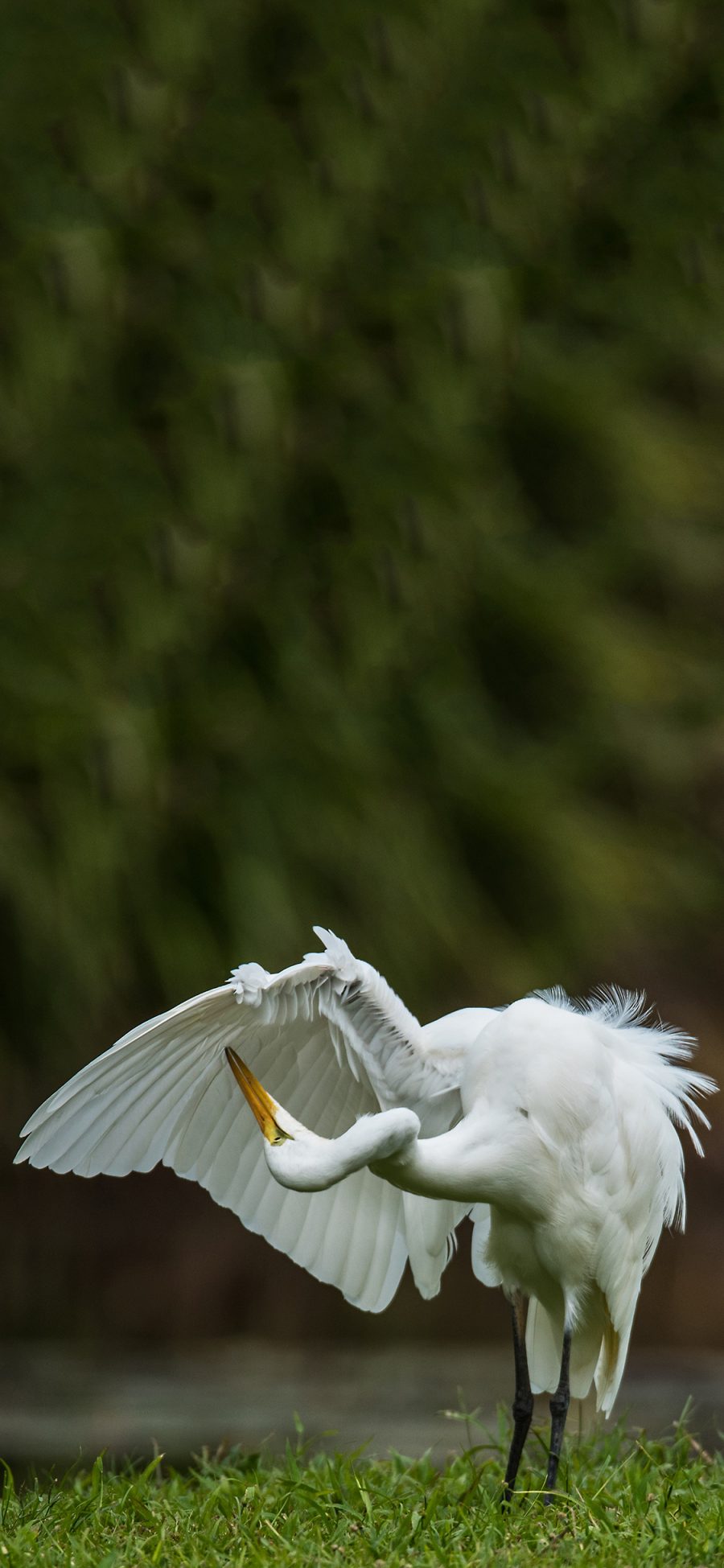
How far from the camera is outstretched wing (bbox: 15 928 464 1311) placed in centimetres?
238

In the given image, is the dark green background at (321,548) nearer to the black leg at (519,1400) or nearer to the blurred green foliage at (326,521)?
the blurred green foliage at (326,521)

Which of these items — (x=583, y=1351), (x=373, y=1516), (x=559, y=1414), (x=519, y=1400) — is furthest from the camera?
(x=583, y=1351)

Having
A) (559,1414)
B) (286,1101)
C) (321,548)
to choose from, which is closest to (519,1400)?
(559,1414)

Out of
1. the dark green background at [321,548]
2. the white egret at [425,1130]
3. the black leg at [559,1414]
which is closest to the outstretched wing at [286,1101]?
the white egret at [425,1130]

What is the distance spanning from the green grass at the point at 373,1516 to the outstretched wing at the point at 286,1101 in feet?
1.14

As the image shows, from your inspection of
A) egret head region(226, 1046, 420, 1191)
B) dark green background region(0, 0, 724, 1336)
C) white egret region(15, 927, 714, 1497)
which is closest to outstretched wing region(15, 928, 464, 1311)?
white egret region(15, 927, 714, 1497)

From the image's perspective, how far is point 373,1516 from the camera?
2322 millimetres

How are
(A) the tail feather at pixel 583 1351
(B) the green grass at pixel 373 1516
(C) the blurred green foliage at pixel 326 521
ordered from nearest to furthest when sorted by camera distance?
(B) the green grass at pixel 373 1516 < (A) the tail feather at pixel 583 1351 < (C) the blurred green foliage at pixel 326 521

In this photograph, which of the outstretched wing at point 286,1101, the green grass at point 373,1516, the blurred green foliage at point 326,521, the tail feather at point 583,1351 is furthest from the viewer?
the blurred green foliage at point 326,521

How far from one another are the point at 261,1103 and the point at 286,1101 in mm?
435

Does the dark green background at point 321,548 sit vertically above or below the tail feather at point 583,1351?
above

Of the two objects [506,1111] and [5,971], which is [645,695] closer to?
[5,971]

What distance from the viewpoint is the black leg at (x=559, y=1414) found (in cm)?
241

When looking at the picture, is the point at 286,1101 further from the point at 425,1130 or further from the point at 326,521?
the point at 326,521
